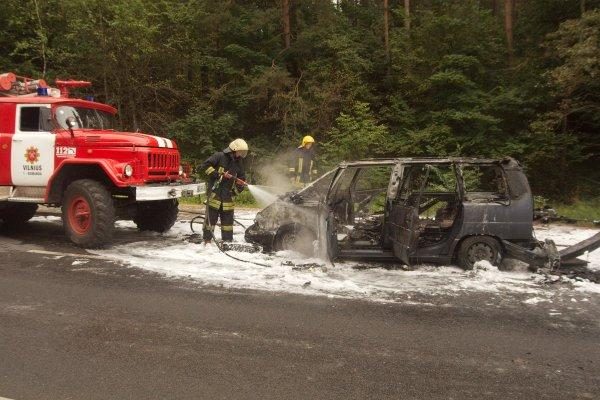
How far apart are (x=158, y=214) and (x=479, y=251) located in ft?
18.6

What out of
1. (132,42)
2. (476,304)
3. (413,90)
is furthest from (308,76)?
(476,304)

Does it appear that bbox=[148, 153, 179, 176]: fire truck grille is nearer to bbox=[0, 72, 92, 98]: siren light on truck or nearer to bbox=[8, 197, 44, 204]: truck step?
bbox=[8, 197, 44, 204]: truck step

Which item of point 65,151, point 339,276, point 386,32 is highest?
point 386,32

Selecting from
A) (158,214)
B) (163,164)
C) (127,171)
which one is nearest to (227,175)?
(163,164)

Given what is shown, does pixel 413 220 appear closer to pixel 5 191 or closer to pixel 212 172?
pixel 212 172

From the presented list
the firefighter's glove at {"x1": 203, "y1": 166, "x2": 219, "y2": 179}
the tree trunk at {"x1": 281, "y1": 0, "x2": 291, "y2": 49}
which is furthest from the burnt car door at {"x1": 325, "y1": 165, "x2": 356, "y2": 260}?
the tree trunk at {"x1": 281, "y1": 0, "x2": 291, "y2": 49}

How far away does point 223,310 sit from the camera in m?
4.62

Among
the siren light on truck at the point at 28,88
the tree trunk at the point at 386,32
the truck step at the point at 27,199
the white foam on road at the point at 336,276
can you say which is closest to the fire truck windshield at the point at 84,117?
the siren light on truck at the point at 28,88

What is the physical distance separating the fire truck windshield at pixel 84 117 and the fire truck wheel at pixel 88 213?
1130mm

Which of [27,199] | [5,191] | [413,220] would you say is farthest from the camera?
[5,191]

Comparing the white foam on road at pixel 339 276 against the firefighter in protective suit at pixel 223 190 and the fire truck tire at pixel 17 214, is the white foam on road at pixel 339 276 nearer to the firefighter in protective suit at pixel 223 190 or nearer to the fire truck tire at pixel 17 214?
the firefighter in protective suit at pixel 223 190

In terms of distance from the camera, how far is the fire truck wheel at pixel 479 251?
6094 millimetres

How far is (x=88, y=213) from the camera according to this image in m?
7.26

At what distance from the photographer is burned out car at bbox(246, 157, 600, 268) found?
6.02 m
